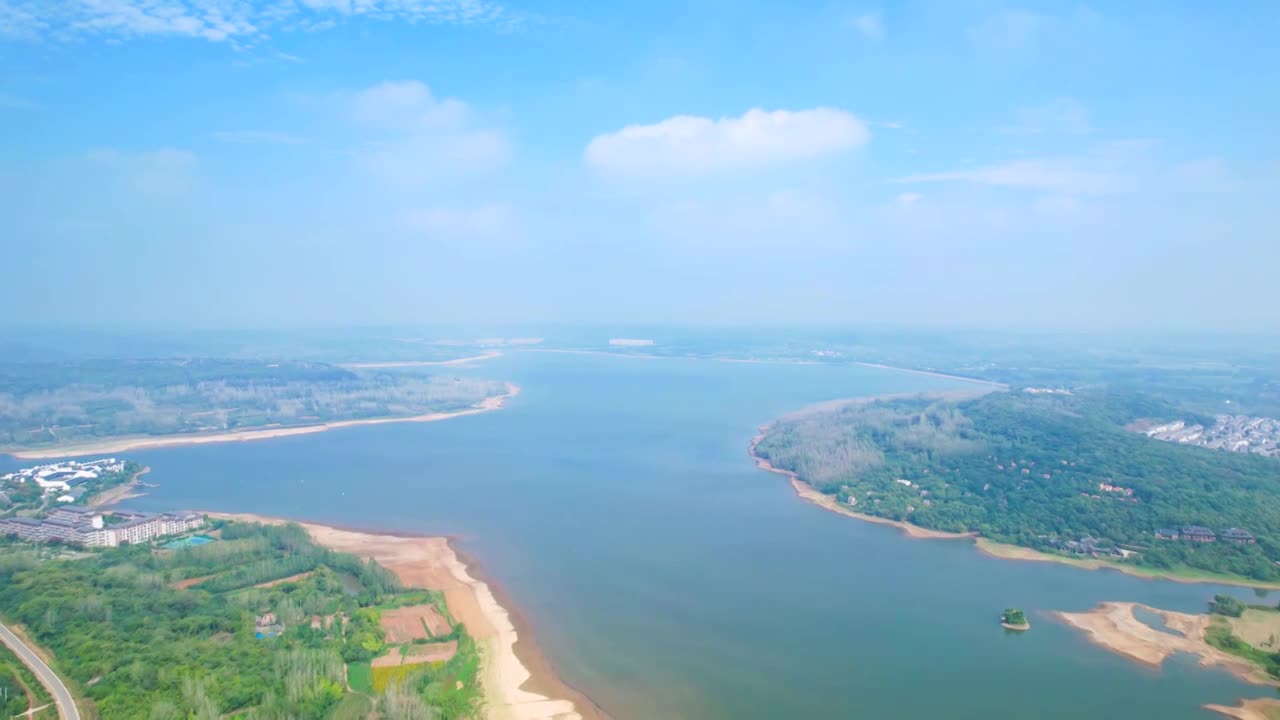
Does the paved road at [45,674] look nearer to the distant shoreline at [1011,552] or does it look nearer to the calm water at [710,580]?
the calm water at [710,580]

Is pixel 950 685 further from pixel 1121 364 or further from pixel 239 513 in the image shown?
pixel 1121 364

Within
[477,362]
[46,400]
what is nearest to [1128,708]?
[46,400]

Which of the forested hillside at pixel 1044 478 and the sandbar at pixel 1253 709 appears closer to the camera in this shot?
the sandbar at pixel 1253 709

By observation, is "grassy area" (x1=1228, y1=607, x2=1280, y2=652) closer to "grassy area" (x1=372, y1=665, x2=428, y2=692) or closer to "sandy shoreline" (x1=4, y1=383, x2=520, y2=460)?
"grassy area" (x1=372, y1=665, x2=428, y2=692)

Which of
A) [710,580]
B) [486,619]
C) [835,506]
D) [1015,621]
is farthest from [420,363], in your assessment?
[1015,621]

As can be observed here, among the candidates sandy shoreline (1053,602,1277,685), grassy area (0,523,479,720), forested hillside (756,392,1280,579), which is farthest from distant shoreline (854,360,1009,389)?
grassy area (0,523,479,720)

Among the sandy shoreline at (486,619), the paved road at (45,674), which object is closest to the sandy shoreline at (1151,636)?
the sandy shoreline at (486,619)

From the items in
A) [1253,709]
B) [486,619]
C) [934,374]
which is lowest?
[486,619]

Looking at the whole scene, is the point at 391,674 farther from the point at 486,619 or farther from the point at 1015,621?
the point at 1015,621
